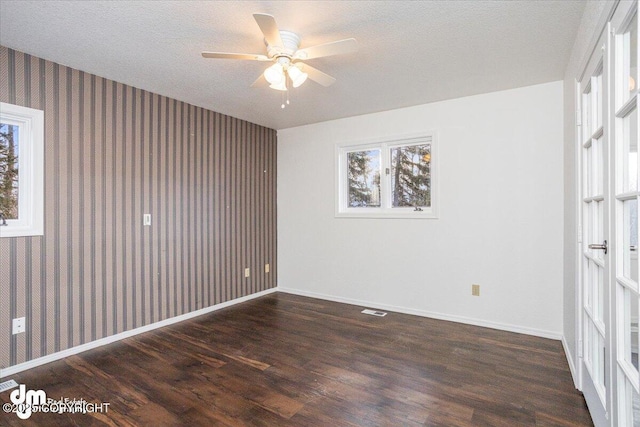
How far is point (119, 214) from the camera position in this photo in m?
3.13

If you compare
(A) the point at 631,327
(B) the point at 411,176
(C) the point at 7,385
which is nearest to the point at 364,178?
(B) the point at 411,176

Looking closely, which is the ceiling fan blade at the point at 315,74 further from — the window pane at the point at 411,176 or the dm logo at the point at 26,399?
the dm logo at the point at 26,399

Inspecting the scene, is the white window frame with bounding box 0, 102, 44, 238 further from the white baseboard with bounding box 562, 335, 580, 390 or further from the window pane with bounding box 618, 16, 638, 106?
the white baseboard with bounding box 562, 335, 580, 390

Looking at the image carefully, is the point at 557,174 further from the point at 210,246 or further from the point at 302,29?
the point at 210,246

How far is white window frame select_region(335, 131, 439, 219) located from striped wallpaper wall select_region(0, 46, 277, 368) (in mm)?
1252

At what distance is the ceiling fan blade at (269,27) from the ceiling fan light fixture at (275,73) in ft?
0.50

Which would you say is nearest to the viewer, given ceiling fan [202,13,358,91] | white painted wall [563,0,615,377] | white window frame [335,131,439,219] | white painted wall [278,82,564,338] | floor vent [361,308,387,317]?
white painted wall [563,0,615,377]

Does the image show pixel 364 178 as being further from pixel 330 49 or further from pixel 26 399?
pixel 26 399

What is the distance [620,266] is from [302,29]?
2150mm

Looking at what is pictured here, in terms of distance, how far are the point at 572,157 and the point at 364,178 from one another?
2279 millimetres

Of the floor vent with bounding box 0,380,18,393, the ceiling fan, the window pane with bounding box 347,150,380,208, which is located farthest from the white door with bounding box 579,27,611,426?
the floor vent with bounding box 0,380,18,393

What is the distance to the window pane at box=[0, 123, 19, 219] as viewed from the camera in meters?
2.48

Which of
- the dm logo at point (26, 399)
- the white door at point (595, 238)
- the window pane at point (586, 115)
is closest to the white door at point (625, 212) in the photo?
the white door at point (595, 238)

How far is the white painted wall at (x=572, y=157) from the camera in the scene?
1.86 m
